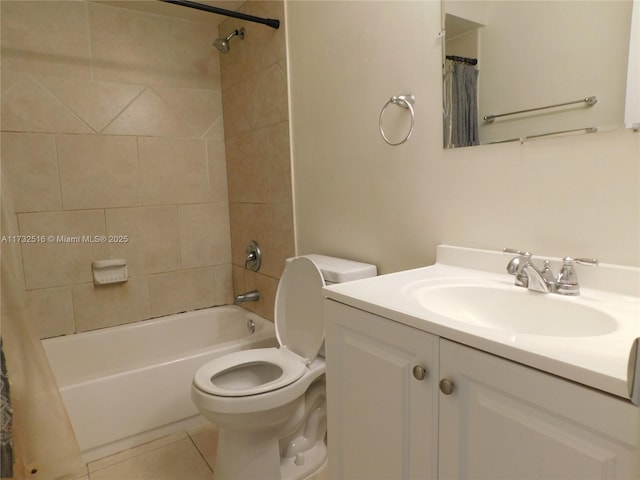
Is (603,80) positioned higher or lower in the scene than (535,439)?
higher

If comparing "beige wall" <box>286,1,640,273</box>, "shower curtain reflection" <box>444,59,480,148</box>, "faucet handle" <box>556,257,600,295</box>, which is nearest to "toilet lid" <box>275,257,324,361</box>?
"beige wall" <box>286,1,640,273</box>

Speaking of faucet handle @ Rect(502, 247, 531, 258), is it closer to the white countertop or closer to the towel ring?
the white countertop

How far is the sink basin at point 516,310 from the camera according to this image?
Result: 87 centimetres

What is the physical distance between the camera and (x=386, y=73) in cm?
147

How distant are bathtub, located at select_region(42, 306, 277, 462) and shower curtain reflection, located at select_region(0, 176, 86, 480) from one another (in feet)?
0.80

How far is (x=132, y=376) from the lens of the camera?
191 cm

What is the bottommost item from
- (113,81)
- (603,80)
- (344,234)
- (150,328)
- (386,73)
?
(150,328)

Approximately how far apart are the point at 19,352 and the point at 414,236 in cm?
147

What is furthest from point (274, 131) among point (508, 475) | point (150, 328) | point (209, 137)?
point (508, 475)

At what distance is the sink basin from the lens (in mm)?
873

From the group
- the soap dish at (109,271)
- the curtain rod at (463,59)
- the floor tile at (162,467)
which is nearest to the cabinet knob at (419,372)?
the curtain rod at (463,59)

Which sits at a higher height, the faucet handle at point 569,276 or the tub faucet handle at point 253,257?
the faucet handle at point 569,276

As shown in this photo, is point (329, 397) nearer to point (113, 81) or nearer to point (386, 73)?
point (386, 73)

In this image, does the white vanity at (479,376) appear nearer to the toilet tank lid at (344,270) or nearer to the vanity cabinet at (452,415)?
the vanity cabinet at (452,415)
